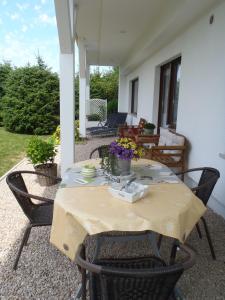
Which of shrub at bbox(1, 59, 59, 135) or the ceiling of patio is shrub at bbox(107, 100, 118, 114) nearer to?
shrub at bbox(1, 59, 59, 135)

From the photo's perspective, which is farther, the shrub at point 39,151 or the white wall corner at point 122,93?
the white wall corner at point 122,93

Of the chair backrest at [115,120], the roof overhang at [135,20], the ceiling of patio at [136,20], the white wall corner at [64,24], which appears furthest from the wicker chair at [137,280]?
the chair backrest at [115,120]

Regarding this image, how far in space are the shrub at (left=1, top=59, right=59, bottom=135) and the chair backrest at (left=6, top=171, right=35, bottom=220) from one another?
26.0ft

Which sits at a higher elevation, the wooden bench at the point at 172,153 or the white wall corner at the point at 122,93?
the white wall corner at the point at 122,93

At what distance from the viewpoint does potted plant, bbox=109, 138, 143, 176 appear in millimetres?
2027

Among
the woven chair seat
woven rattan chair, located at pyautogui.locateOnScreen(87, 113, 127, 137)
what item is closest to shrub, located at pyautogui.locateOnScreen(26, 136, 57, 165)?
the woven chair seat

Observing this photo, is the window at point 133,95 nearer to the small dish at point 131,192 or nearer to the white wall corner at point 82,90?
the white wall corner at point 82,90

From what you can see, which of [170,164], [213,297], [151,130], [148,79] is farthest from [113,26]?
[213,297]

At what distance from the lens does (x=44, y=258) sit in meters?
2.24

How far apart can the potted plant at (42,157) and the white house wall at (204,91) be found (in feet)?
7.06

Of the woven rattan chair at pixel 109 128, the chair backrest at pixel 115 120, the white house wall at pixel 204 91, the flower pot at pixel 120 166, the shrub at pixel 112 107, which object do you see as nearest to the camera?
the flower pot at pixel 120 166

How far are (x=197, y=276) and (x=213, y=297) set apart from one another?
21cm

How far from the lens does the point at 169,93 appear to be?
219 inches

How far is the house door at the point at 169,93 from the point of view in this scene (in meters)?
5.23
